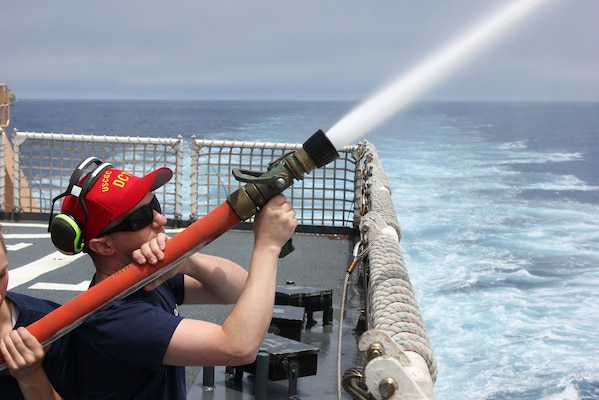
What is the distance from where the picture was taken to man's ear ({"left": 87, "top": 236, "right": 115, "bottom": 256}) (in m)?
1.85

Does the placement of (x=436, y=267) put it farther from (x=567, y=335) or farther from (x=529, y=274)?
(x=567, y=335)

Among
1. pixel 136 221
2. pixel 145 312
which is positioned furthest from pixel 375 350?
pixel 136 221

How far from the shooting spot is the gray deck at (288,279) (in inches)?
162

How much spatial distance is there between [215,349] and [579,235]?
1790cm

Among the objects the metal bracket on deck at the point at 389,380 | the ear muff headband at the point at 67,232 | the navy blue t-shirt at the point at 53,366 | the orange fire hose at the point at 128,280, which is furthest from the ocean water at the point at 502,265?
the navy blue t-shirt at the point at 53,366

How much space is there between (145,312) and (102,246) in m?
0.25

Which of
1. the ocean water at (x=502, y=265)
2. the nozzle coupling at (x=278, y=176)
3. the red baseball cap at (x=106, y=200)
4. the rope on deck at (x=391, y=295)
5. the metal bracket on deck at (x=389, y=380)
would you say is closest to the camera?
the metal bracket on deck at (x=389, y=380)

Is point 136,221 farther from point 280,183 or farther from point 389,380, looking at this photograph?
point 389,380

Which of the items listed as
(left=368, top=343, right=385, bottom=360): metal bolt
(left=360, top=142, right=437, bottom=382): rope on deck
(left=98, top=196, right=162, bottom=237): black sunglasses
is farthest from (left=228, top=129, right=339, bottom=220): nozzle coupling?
(left=360, top=142, right=437, bottom=382): rope on deck

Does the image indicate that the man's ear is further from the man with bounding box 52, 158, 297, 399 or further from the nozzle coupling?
the nozzle coupling

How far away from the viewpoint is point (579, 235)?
17969 mm

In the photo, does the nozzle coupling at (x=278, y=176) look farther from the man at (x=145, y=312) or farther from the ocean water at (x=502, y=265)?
the ocean water at (x=502, y=265)

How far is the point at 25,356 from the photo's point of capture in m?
1.68

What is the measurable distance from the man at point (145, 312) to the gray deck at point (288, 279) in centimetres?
214
